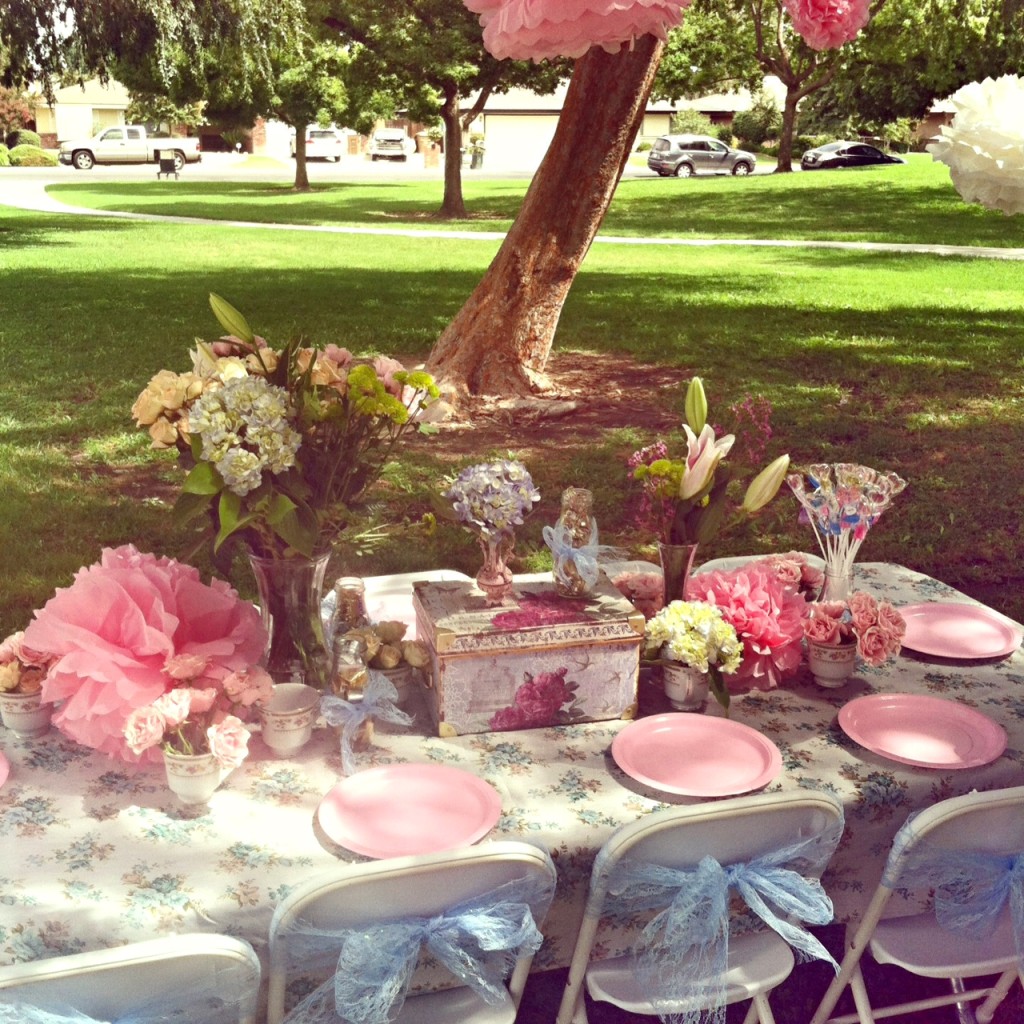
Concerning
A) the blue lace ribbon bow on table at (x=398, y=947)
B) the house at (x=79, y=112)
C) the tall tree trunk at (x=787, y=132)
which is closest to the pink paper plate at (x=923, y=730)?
the blue lace ribbon bow on table at (x=398, y=947)

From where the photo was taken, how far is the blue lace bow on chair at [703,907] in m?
1.83

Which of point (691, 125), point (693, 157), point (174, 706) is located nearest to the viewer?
point (174, 706)

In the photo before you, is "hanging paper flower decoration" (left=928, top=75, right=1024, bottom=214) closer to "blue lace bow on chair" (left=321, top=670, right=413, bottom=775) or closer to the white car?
"blue lace bow on chair" (left=321, top=670, right=413, bottom=775)

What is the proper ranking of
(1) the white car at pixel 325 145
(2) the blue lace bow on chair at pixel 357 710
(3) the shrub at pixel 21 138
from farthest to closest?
1. (1) the white car at pixel 325 145
2. (3) the shrub at pixel 21 138
3. (2) the blue lace bow on chair at pixel 357 710

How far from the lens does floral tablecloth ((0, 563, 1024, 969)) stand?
1.74m

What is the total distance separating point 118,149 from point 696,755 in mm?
36187

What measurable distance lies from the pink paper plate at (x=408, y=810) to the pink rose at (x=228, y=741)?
6.3 inches

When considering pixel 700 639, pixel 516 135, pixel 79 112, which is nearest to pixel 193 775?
pixel 700 639

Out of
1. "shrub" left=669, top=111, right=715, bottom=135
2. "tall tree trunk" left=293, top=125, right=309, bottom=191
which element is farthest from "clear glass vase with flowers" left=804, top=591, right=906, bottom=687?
"shrub" left=669, top=111, right=715, bottom=135

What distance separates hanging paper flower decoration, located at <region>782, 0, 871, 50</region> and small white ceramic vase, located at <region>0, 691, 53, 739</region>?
1.68 m

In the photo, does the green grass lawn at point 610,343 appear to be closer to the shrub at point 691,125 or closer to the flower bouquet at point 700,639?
the flower bouquet at point 700,639

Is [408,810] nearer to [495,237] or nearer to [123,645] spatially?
[123,645]

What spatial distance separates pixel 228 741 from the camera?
1.94m

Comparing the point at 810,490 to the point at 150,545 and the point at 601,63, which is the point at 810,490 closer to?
the point at 150,545
